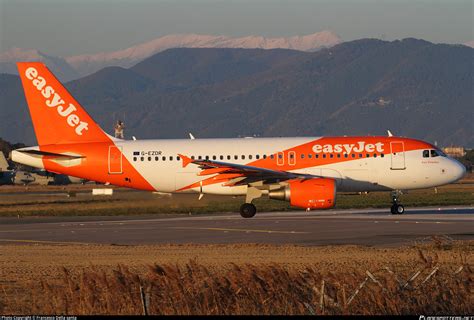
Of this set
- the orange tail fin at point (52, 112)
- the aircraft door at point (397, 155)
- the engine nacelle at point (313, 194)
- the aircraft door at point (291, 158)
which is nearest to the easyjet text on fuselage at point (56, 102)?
the orange tail fin at point (52, 112)

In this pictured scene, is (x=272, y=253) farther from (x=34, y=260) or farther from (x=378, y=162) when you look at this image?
(x=378, y=162)

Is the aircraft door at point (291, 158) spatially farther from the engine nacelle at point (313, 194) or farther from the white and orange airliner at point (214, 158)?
the engine nacelle at point (313, 194)

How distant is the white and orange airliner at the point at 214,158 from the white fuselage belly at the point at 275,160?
4 cm

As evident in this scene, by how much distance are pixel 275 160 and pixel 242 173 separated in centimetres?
216

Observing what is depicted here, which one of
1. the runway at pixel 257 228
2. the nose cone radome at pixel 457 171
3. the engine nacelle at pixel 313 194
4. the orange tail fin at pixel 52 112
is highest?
the orange tail fin at pixel 52 112

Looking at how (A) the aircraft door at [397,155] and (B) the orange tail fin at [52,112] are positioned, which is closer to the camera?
(A) the aircraft door at [397,155]

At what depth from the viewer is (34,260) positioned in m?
27.4

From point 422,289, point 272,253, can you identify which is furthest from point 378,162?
point 422,289

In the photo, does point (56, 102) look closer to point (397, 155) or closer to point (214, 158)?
point (214, 158)

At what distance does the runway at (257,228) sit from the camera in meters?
33.5

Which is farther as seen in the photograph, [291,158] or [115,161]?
[115,161]

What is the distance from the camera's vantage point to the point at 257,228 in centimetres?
3856

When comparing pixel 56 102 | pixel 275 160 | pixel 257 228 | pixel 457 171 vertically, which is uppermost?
pixel 56 102

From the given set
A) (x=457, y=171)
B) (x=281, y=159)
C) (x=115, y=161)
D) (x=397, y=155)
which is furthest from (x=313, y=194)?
(x=115, y=161)
